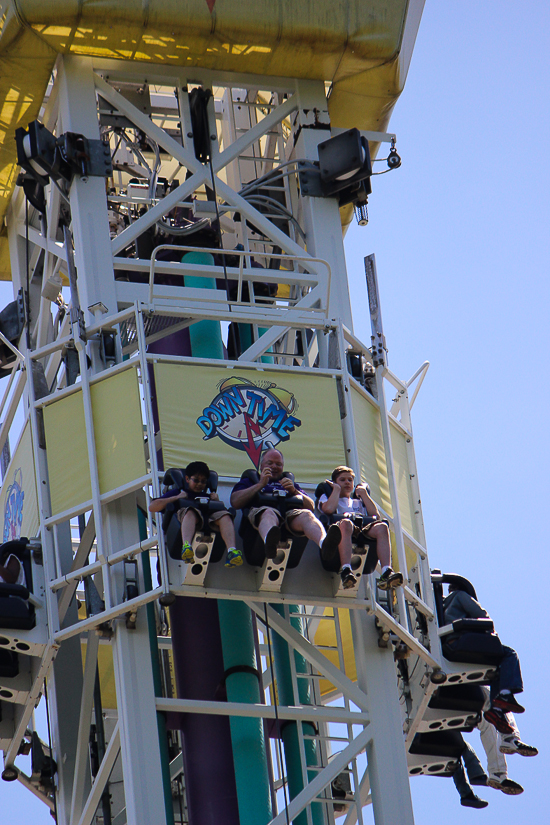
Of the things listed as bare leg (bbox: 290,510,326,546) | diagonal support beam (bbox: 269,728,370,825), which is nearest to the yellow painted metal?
bare leg (bbox: 290,510,326,546)

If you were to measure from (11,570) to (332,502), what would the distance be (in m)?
3.95

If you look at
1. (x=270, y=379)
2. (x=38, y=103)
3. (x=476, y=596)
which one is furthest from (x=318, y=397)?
(x=38, y=103)

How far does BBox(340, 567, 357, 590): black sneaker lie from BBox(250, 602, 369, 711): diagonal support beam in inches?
51.0

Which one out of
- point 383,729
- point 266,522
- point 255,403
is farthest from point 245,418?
point 383,729

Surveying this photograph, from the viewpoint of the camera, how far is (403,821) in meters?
18.1

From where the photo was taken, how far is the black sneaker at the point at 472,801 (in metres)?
21.5

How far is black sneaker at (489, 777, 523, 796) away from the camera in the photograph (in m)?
20.9

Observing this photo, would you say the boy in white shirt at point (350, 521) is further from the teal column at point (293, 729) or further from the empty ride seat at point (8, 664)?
the empty ride seat at point (8, 664)

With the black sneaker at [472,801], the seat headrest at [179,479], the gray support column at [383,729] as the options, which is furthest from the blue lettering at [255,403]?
the black sneaker at [472,801]

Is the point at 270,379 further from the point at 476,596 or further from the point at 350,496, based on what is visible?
the point at 476,596

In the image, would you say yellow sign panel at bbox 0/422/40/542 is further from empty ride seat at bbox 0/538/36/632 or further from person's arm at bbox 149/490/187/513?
person's arm at bbox 149/490/187/513

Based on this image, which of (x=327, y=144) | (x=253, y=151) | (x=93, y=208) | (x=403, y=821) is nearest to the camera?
(x=403, y=821)

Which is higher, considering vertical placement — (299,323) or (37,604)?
(299,323)

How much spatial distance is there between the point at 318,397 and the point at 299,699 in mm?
4657
